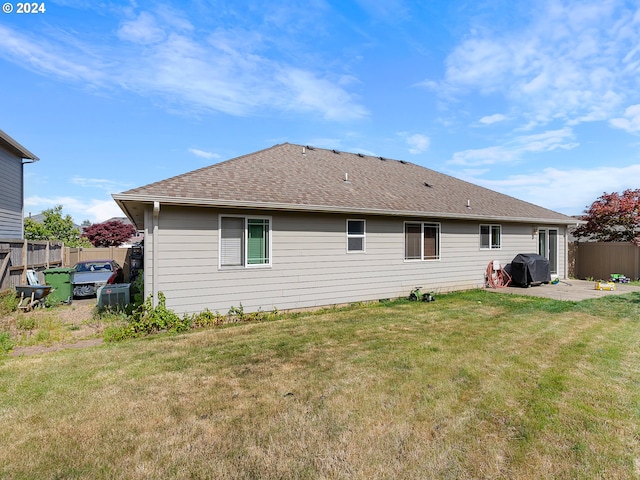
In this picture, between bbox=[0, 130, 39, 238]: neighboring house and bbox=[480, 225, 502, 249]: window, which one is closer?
bbox=[480, 225, 502, 249]: window

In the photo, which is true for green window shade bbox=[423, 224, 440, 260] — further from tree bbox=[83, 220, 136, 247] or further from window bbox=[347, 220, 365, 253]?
tree bbox=[83, 220, 136, 247]

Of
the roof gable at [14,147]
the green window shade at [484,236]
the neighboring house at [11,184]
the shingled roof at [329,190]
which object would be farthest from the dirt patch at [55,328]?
the green window shade at [484,236]

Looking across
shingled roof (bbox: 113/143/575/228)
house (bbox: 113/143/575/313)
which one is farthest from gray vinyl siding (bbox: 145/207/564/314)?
shingled roof (bbox: 113/143/575/228)

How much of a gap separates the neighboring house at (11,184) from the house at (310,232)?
8.90 meters

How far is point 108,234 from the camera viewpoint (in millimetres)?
29938

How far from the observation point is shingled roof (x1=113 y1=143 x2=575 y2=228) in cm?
709

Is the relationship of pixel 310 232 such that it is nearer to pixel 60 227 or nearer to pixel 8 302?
pixel 8 302

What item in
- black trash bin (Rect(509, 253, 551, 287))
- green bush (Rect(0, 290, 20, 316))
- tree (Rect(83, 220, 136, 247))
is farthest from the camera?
tree (Rect(83, 220, 136, 247))

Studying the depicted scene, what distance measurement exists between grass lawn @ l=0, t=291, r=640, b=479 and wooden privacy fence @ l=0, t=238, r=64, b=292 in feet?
22.5

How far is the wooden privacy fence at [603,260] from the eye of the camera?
14219 millimetres

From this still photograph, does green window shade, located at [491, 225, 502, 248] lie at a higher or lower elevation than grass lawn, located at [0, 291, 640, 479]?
higher

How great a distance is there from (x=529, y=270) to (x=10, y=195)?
22.0 meters

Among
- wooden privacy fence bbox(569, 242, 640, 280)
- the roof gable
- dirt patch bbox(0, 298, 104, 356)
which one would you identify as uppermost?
the roof gable

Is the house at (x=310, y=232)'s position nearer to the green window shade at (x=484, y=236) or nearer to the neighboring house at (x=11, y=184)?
the green window shade at (x=484, y=236)
